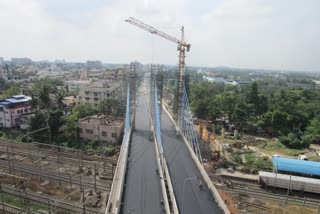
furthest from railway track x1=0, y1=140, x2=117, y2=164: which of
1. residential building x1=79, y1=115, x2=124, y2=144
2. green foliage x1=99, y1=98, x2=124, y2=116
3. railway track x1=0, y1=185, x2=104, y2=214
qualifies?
green foliage x1=99, y1=98, x2=124, y2=116

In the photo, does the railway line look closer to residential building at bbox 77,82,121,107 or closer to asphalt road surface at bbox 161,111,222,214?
asphalt road surface at bbox 161,111,222,214

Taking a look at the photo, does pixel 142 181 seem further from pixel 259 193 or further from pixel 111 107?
pixel 111 107

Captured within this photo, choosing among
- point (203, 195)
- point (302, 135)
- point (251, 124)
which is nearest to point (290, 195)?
point (203, 195)

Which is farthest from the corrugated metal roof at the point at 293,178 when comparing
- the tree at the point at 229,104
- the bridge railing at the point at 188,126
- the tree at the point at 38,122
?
the tree at the point at 38,122

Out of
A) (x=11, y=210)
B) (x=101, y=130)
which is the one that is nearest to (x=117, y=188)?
(x=11, y=210)

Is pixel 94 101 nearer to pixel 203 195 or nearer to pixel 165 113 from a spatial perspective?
pixel 165 113
